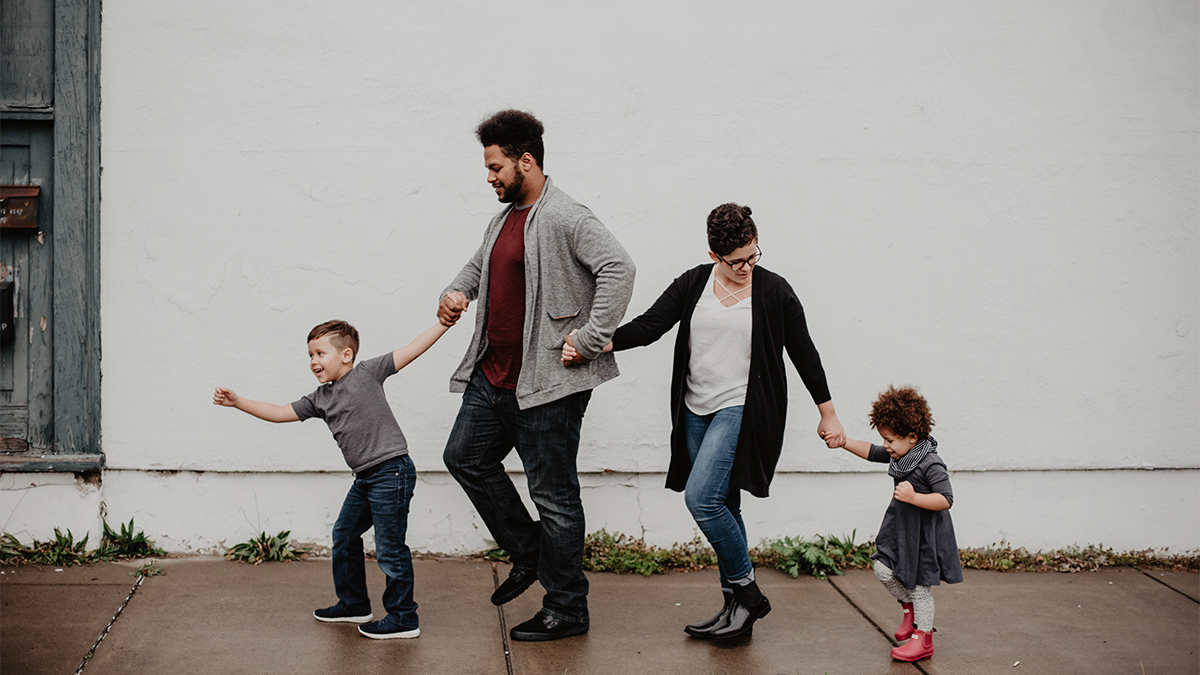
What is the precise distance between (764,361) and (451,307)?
121 centimetres

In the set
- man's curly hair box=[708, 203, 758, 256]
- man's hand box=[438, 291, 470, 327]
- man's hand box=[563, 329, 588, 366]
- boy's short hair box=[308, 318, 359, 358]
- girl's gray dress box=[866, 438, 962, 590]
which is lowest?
girl's gray dress box=[866, 438, 962, 590]

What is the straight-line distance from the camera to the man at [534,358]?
3.48m

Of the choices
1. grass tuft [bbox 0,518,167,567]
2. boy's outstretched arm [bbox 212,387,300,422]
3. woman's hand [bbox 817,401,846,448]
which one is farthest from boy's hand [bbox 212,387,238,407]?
woman's hand [bbox 817,401,846,448]

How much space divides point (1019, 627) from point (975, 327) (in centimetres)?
152

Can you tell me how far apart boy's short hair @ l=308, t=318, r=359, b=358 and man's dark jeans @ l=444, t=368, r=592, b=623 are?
1.61 feet

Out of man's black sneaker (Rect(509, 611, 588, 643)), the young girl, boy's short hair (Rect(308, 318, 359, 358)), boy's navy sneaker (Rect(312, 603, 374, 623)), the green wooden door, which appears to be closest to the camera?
the young girl

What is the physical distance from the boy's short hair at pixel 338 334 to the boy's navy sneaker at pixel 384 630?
1047 mm

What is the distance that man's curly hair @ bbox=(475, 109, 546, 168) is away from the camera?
3.46m

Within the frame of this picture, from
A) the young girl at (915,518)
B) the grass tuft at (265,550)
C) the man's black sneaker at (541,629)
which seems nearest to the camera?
the young girl at (915,518)

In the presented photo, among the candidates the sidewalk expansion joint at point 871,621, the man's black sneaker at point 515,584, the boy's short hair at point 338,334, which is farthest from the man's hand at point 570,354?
the sidewalk expansion joint at point 871,621

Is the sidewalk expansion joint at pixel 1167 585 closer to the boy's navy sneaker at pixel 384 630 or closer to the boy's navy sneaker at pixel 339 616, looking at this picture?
the boy's navy sneaker at pixel 384 630

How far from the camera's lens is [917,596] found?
3.55 meters

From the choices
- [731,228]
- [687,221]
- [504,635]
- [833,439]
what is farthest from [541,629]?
[687,221]

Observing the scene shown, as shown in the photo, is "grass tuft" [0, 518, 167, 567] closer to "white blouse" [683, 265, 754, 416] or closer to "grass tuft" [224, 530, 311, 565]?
"grass tuft" [224, 530, 311, 565]
